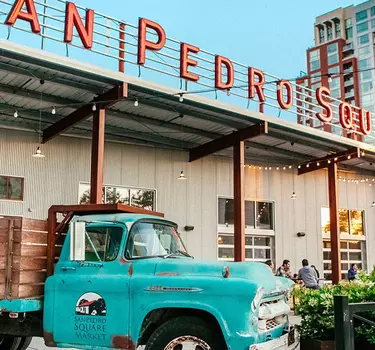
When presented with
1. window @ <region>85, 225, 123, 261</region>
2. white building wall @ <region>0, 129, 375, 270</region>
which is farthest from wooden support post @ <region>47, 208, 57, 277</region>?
white building wall @ <region>0, 129, 375, 270</region>

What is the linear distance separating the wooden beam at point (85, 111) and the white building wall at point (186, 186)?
2.35 ft

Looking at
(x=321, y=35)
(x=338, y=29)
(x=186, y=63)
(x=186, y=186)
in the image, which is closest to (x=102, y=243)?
(x=186, y=63)

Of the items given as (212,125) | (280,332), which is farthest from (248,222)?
(280,332)

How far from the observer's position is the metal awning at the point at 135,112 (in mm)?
13664

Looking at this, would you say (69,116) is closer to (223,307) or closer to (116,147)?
(116,147)

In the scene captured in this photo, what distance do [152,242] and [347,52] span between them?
100m

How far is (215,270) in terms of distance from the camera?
658cm

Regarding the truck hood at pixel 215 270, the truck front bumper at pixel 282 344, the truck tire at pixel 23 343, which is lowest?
the truck tire at pixel 23 343

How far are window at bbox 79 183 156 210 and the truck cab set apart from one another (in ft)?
35.3

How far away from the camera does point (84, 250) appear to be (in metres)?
7.07

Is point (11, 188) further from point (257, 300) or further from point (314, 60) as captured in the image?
point (314, 60)

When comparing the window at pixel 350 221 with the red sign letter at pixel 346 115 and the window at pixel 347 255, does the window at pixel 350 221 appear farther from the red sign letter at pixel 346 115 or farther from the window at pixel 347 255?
the red sign letter at pixel 346 115

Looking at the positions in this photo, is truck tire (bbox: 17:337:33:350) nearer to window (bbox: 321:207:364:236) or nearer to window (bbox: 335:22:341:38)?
window (bbox: 321:207:364:236)

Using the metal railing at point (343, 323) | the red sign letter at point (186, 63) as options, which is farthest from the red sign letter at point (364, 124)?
the metal railing at point (343, 323)
